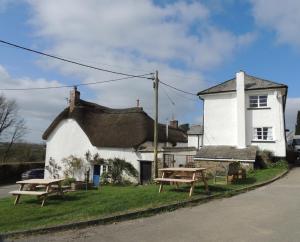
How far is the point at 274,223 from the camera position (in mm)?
8617

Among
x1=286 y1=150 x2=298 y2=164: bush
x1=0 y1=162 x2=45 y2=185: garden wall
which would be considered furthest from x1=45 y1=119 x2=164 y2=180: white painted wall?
x1=286 y1=150 x2=298 y2=164: bush

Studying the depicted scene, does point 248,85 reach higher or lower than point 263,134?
higher

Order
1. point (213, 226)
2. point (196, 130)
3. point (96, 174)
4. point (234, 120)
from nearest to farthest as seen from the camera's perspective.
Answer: point (213, 226) → point (234, 120) → point (96, 174) → point (196, 130)

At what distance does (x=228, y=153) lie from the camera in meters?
24.5

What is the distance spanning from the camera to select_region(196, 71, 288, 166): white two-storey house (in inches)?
995

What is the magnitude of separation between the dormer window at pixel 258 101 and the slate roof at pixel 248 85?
2.47ft

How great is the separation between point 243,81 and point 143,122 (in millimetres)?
10669

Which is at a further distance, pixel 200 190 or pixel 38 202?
pixel 200 190

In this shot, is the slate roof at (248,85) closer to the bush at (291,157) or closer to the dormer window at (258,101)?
the dormer window at (258,101)

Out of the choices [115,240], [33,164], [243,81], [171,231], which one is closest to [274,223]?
[171,231]

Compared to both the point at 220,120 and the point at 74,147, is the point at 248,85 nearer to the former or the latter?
the point at 220,120

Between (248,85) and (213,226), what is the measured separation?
20.1m

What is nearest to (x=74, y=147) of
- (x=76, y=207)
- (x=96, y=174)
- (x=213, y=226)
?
(x=96, y=174)

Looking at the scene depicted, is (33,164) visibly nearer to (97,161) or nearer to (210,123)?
(97,161)
